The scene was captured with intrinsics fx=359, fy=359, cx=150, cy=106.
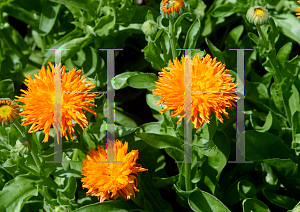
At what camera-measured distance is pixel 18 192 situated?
2371 millimetres

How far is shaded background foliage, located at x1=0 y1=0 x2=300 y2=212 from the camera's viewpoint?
7.55ft

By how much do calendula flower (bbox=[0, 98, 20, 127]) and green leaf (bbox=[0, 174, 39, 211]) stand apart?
23.0 inches

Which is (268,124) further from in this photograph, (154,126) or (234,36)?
(234,36)

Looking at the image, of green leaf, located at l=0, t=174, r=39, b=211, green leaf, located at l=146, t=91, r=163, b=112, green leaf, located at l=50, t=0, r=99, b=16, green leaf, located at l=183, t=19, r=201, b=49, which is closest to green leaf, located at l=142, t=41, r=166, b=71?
green leaf, located at l=183, t=19, r=201, b=49

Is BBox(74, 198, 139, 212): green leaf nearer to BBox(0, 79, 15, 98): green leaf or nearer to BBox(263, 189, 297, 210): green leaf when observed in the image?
BBox(263, 189, 297, 210): green leaf

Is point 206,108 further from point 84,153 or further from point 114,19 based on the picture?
point 114,19

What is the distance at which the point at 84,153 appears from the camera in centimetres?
240

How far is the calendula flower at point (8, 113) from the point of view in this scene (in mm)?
1949

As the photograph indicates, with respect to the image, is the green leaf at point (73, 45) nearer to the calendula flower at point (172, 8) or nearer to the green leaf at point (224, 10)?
the calendula flower at point (172, 8)

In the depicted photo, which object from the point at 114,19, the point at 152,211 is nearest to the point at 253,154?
the point at 152,211

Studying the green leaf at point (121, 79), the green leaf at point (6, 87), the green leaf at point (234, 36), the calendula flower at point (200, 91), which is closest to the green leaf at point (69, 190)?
the green leaf at point (121, 79)

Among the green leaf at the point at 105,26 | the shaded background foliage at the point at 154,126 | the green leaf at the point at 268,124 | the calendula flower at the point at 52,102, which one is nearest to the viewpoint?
the calendula flower at the point at 52,102

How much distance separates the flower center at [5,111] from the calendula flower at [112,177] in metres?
0.51

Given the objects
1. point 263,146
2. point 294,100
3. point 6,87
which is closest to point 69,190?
point 6,87
